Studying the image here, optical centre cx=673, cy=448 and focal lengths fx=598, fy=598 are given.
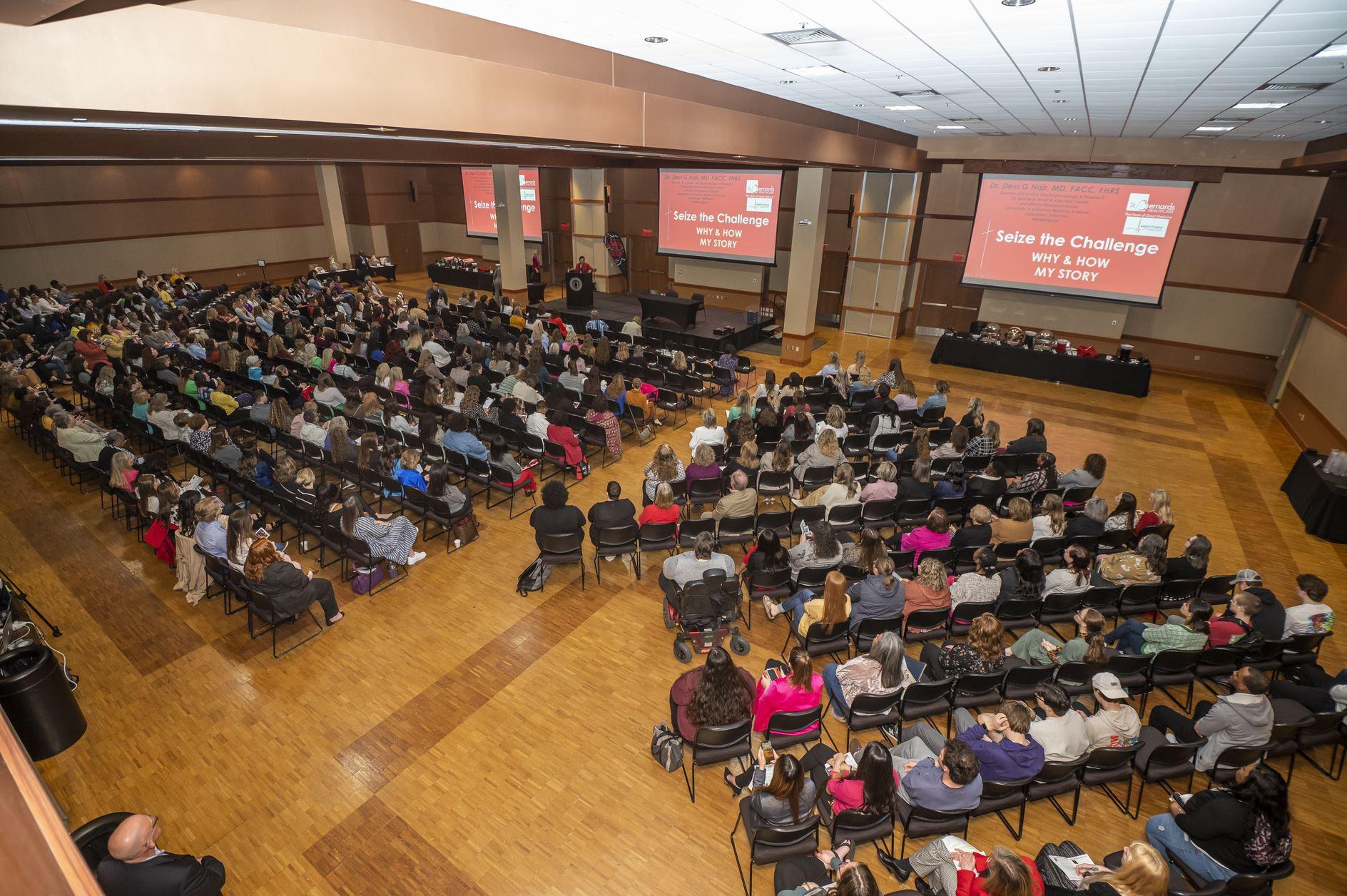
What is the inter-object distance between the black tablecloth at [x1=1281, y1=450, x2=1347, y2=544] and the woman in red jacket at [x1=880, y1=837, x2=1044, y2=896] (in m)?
7.94

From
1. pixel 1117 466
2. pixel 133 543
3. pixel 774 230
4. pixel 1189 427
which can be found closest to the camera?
pixel 133 543

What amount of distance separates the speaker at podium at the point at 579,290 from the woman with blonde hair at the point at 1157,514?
1585cm

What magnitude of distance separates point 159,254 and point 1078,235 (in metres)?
28.2

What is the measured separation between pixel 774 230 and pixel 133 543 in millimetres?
15086

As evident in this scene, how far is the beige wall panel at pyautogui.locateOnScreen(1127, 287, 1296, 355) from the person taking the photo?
45.6 ft

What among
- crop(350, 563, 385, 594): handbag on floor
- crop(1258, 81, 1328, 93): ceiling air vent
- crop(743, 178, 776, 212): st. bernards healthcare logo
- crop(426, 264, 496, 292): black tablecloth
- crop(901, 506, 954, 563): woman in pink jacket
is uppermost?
crop(1258, 81, 1328, 93): ceiling air vent

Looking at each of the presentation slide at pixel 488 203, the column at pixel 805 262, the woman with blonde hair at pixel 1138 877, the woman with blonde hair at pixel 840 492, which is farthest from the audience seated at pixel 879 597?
the presentation slide at pixel 488 203

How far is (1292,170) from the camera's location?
12172 mm

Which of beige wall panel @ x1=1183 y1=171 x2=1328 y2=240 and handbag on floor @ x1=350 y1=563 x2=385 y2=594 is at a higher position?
beige wall panel @ x1=1183 y1=171 x2=1328 y2=240

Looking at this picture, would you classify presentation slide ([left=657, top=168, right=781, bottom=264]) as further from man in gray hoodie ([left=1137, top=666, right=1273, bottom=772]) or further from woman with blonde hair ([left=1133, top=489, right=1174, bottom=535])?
man in gray hoodie ([left=1137, top=666, right=1273, bottom=772])

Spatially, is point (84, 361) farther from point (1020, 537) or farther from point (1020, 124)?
point (1020, 124)

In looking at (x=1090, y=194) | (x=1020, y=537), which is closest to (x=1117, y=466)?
(x=1020, y=537)

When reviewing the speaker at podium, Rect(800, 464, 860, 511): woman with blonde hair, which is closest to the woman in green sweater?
Rect(800, 464, 860, 511): woman with blonde hair

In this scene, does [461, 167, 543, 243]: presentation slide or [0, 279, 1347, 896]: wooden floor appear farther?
[461, 167, 543, 243]: presentation slide
